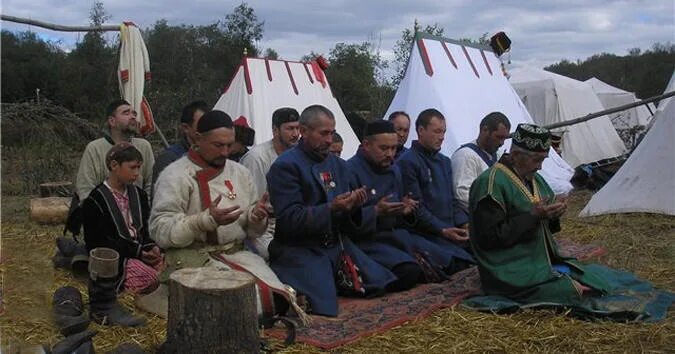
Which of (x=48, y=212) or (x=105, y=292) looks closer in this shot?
(x=105, y=292)

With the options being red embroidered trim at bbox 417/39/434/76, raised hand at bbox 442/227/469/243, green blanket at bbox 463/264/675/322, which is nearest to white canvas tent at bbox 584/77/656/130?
red embroidered trim at bbox 417/39/434/76

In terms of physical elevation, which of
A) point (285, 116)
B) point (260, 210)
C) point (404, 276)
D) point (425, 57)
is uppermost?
point (425, 57)

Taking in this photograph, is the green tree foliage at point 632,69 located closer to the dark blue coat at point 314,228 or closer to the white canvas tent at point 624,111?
the white canvas tent at point 624,111

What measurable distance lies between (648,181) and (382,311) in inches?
177

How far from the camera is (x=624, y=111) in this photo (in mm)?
17797

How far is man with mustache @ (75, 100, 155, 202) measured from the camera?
15.8 feet

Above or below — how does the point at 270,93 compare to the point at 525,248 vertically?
above

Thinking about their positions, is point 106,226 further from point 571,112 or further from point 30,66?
point 30,66

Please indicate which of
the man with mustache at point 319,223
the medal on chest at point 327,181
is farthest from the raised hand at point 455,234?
the medal on chest at point 327,181

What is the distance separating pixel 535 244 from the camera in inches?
163

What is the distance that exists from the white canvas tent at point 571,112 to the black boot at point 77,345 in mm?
10737

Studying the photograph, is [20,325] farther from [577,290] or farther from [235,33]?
[235,33]

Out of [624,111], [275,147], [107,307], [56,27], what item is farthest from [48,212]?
[624,111]

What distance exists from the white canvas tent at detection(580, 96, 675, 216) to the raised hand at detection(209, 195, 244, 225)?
5.12 meters
